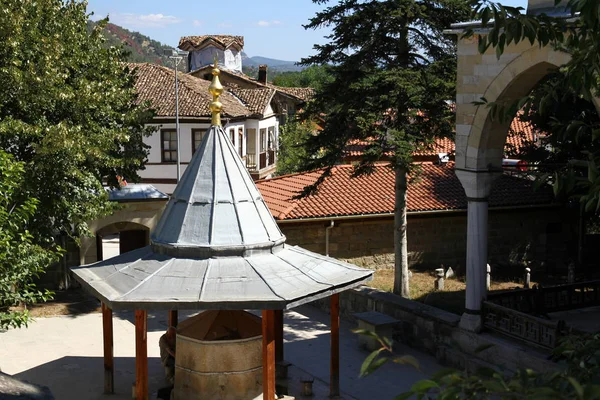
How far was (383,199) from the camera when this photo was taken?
21.2m

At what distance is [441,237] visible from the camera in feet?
70.0

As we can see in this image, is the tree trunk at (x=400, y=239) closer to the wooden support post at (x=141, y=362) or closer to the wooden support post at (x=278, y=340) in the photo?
the wooden support post at (x=278, y=340)

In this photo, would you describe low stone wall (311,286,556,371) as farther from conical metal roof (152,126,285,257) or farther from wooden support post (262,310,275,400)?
conical metal roof (152,126,285,257)

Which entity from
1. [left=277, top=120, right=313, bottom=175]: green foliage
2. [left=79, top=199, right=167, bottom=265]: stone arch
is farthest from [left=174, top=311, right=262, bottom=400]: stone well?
[left=277, top=120, right=313, bottom=175]: green foliage

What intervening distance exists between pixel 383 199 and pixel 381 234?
3.42 feet

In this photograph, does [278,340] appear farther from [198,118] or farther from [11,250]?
[198,118]

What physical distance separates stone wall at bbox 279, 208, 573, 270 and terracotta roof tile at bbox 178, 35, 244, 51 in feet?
111

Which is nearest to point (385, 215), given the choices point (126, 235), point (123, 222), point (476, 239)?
point (123, 222)

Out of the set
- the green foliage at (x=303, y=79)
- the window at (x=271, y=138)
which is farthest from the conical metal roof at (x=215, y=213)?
the green foliage at (x=303, y=79)

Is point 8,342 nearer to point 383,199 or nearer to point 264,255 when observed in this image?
point 264,255

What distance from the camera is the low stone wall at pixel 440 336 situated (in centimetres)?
1148

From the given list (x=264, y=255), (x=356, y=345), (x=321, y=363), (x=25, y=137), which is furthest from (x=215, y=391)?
(x=25, y=137)

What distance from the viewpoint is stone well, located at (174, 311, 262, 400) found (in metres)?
9.56

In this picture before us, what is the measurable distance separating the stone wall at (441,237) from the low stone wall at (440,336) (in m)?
4.10
